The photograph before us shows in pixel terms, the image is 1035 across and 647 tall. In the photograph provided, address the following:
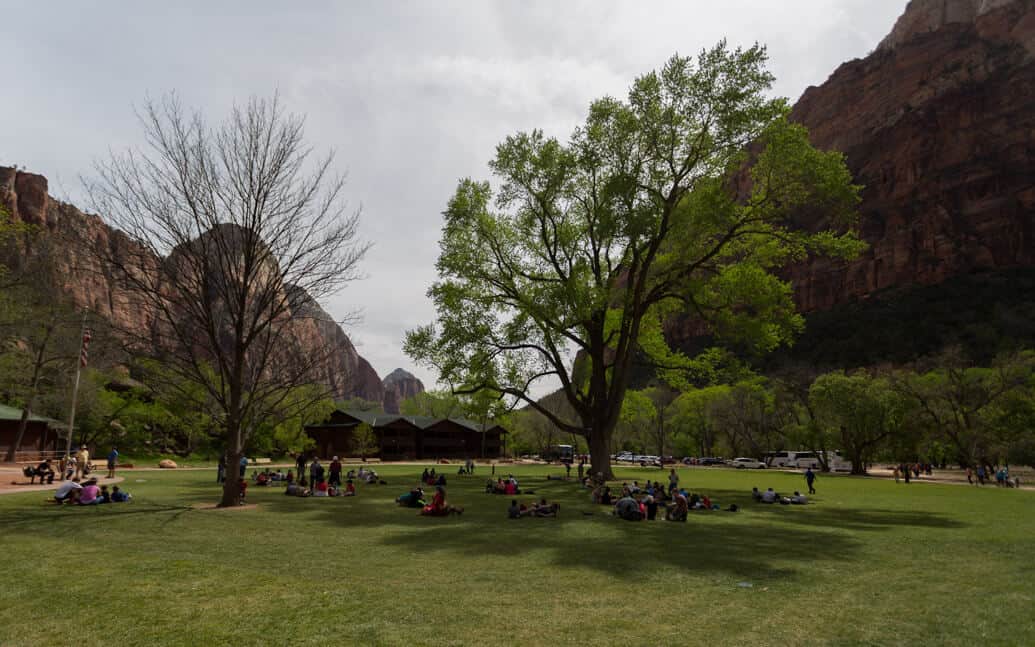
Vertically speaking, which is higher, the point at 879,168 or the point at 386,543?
the point at 879,168

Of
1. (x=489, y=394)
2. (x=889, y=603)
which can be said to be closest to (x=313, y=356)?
(x=489, y=394)

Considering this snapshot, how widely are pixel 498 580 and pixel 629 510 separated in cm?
976

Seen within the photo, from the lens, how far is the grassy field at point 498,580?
6934mm

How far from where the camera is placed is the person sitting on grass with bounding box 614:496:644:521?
60.4ft

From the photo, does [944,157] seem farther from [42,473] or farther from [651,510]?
[42,473]

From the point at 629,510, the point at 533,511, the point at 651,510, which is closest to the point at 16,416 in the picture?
the point at 533,511

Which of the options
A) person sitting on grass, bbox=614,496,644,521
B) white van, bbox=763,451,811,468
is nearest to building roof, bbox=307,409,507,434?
white van, bbox=763,451,811,468

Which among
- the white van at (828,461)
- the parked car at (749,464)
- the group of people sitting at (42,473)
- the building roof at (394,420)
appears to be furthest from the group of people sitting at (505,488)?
the parked car at (749,464)

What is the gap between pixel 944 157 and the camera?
502ft

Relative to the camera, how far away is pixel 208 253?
20.0 m

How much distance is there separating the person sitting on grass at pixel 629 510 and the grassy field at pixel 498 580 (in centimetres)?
95

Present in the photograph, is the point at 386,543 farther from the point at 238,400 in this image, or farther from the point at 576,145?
the point at 576,145

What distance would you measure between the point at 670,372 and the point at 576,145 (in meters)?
15.6

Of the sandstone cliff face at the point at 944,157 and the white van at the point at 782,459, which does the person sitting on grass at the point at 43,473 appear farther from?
the sandstone cliff face at the point at 944,157
